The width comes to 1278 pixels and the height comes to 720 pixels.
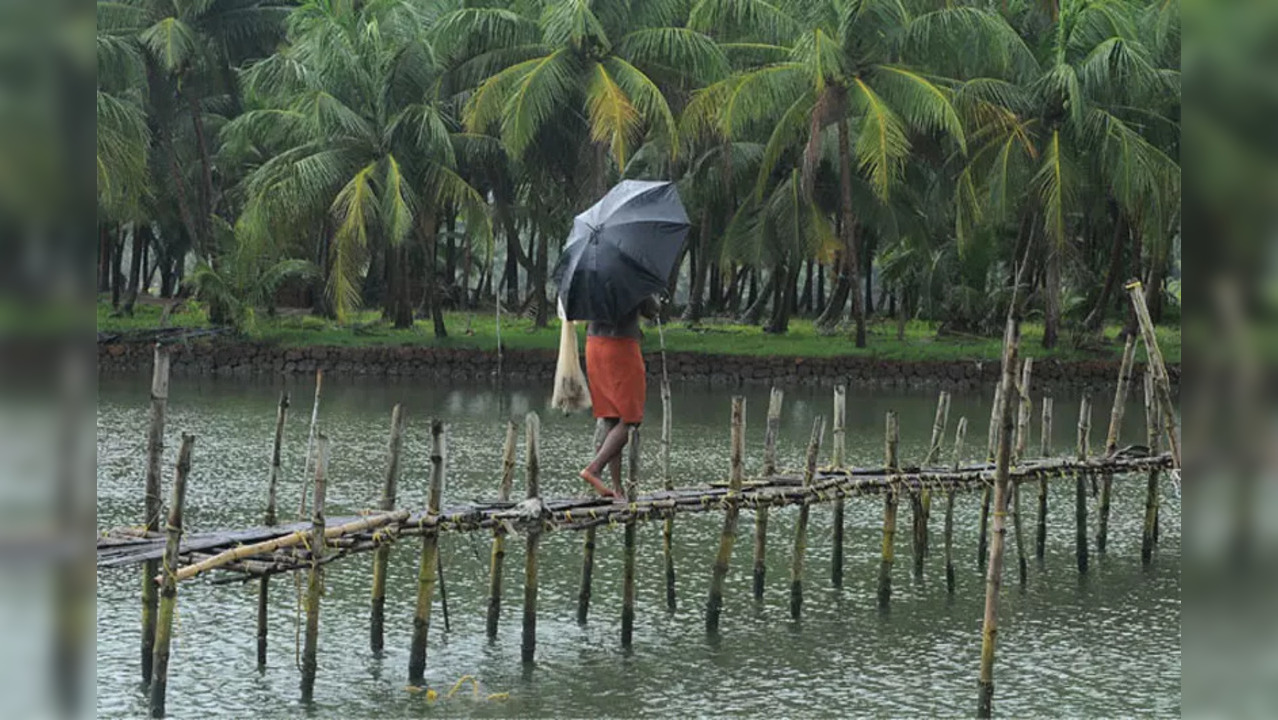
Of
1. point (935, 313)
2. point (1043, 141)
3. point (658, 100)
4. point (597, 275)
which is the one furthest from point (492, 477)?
point (935, 313)

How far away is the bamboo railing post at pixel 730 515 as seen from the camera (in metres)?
10.9

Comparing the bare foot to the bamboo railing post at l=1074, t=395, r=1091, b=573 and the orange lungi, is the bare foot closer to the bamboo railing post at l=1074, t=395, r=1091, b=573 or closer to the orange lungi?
the orange lungi

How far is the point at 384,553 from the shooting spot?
9.76 meters

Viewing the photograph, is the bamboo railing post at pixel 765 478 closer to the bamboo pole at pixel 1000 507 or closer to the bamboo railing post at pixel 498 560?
the bamboo railing post at pixel 498 560

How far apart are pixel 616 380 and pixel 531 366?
19968mm

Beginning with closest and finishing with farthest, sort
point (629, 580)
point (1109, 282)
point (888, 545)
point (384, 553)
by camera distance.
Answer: point (384, 553) < point (629, 580) < point (888, 545) < point (1109, 282)

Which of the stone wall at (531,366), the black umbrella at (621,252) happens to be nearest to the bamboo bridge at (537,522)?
the black umbrella at (621,252)

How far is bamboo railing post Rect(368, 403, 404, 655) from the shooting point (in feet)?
32.5

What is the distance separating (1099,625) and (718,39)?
75.5ft

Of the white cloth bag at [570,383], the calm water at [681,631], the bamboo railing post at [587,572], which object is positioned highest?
the white cloth bag at [570,383]

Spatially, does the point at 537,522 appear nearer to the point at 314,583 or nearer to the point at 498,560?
the point at 498,560

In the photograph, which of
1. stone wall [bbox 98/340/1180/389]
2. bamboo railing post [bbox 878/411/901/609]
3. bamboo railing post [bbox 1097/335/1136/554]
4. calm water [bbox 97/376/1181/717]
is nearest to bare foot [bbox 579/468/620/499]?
calm water [bbox 97/376/1181/717]

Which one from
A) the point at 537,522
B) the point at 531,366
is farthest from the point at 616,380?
the point at 531,366

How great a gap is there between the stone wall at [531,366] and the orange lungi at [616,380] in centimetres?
1931
